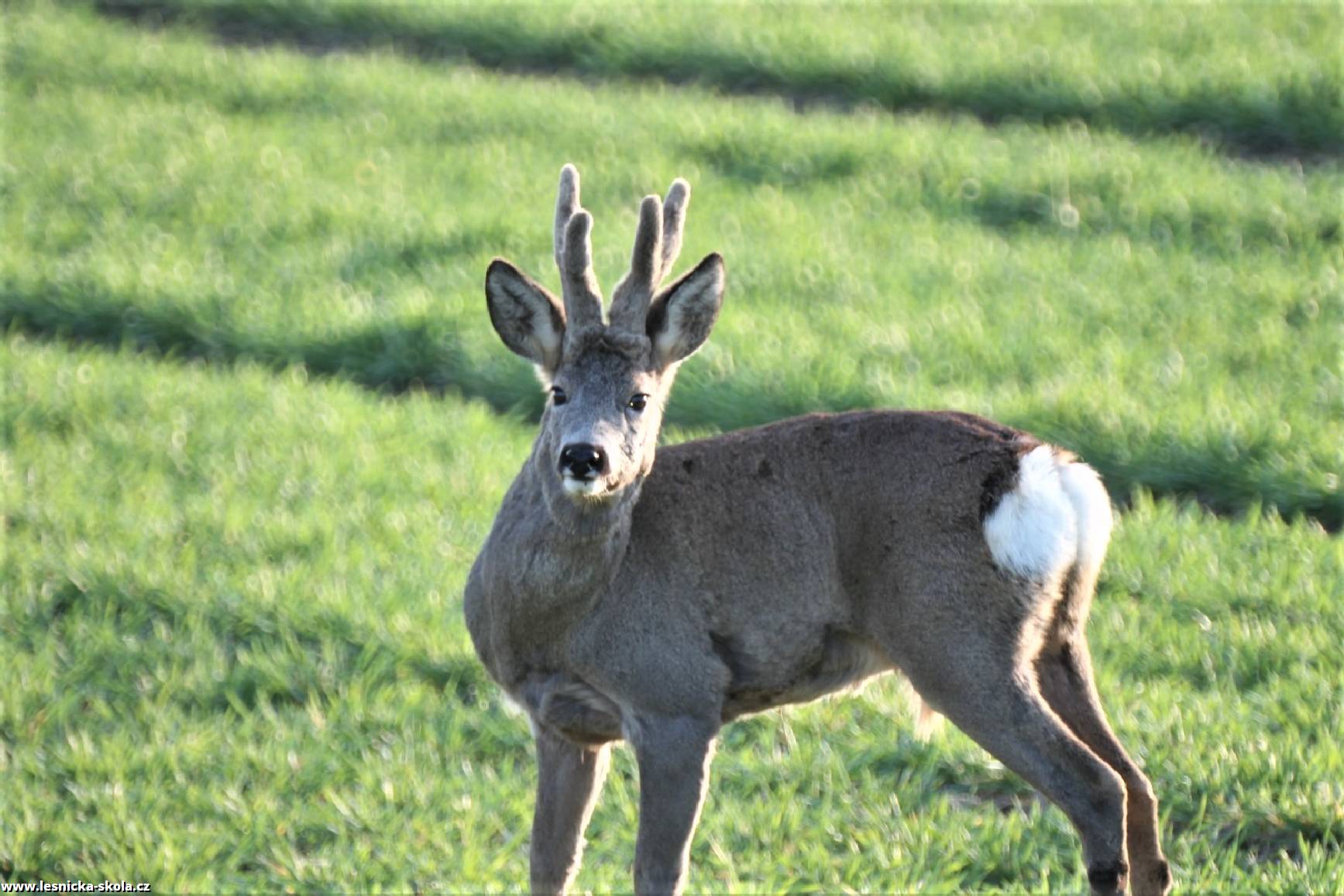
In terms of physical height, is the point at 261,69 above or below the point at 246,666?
above

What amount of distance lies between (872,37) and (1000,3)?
1.62 metres

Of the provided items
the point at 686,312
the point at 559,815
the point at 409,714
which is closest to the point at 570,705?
the point at 559,815

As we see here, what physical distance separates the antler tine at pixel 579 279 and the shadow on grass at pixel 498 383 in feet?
12.6

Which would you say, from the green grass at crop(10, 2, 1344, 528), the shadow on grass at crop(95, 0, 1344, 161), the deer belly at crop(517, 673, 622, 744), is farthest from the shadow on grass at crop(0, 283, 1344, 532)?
the shadow on grass at crop(95, 0, 1344, 161)

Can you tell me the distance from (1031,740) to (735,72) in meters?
10.1

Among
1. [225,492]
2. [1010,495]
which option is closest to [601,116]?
[225,492]

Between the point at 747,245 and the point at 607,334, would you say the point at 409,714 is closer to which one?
the point at 607,334

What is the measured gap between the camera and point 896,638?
4.20 meters

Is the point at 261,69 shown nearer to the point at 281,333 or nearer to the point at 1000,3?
the point at 281,333

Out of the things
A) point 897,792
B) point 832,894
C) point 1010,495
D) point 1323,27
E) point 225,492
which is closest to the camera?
point 1010,495

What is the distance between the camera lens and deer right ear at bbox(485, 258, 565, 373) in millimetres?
4277

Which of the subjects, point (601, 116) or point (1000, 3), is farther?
point (1000, 3)

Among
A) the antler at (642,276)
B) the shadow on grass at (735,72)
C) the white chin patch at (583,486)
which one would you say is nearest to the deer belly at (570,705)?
the white chin patch at (583,486)

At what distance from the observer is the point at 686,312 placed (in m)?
4.34
